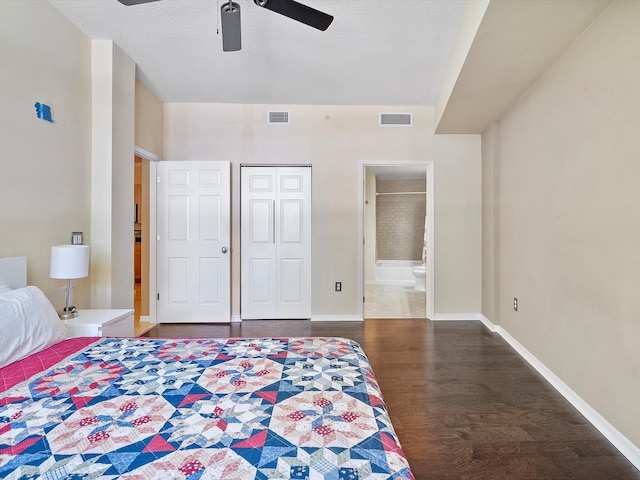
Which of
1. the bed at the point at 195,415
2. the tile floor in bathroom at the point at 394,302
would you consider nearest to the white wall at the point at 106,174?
the bed at the point at 195,415

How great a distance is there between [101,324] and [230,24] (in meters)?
2.02

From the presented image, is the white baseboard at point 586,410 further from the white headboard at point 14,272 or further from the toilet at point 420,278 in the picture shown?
the white headboard at point 14,272

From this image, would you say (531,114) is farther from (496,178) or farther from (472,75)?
(496,178)

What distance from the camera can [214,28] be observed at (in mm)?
2686

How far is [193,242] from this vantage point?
4027mm

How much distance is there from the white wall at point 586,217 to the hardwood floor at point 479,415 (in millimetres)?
216

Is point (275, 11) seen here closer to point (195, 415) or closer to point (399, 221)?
point (195, 415)

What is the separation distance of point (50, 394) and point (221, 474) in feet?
2.73

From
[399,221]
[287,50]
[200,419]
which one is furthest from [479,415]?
[399,221]

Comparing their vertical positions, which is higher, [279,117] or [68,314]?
[279,117]

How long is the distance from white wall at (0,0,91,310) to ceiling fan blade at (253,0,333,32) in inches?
62.5

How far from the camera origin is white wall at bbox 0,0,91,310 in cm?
205

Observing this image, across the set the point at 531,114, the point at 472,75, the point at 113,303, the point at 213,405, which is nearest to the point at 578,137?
the point at 531,114

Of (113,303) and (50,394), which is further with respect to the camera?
(113,303)
